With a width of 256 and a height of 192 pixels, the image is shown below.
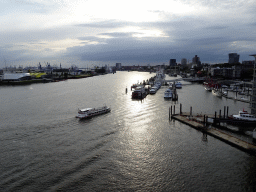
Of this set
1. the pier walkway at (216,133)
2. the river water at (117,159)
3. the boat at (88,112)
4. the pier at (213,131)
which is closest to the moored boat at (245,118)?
the pier at (213,131)

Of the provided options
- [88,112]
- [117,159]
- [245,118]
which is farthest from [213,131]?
[88,112]

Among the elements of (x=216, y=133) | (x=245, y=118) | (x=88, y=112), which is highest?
(x=88, y=112)

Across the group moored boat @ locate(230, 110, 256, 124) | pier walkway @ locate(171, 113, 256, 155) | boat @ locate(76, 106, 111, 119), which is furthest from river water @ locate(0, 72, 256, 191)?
moored boat @ locate(230, 110, 256, 124)

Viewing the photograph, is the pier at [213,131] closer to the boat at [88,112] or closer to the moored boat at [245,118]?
the moored boat at [245,118]

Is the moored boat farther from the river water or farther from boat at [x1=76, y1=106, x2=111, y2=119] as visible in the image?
boat at [x1=76, y1=106, x2=111, y2=119]


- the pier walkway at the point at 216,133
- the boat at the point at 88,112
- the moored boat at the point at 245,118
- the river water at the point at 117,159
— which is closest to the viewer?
the river water at the point at 117,159

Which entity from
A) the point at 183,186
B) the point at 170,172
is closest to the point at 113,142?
the point at 170,172

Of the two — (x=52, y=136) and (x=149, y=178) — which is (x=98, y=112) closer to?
(x=52, y=136)

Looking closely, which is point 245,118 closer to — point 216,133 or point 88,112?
point 216,133

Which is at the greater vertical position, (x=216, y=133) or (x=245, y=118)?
(x=245, y=118)

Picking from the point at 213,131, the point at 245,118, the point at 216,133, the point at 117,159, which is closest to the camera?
the point at 117,159

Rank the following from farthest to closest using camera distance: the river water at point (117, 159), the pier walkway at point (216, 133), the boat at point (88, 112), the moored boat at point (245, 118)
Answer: the boat at point (88, 112) → the moored boat at point (245, 118) → the pier walkway at point (216, 133) → the river water at point (117, 159)
